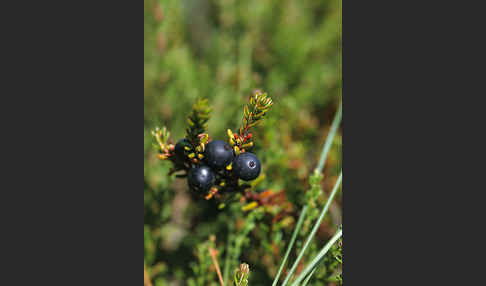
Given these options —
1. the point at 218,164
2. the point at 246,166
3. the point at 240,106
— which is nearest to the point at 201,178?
the point at 218,164

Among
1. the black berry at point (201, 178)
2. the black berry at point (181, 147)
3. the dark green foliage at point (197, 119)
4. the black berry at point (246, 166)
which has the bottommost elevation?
the black berry at point (201, 178)

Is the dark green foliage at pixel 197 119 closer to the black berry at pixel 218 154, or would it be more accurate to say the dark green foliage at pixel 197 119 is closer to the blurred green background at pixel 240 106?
the black berry at pixel 218 154

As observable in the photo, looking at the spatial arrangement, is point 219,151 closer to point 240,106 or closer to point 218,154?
point 218,154

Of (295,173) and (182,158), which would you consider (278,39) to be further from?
(182,158)

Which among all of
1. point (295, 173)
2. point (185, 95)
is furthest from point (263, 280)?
point (185, 95)

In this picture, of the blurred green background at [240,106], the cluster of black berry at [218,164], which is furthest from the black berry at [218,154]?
the blurred green background at [240,106]

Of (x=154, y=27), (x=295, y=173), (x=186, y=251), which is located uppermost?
(x=154, y=27)
